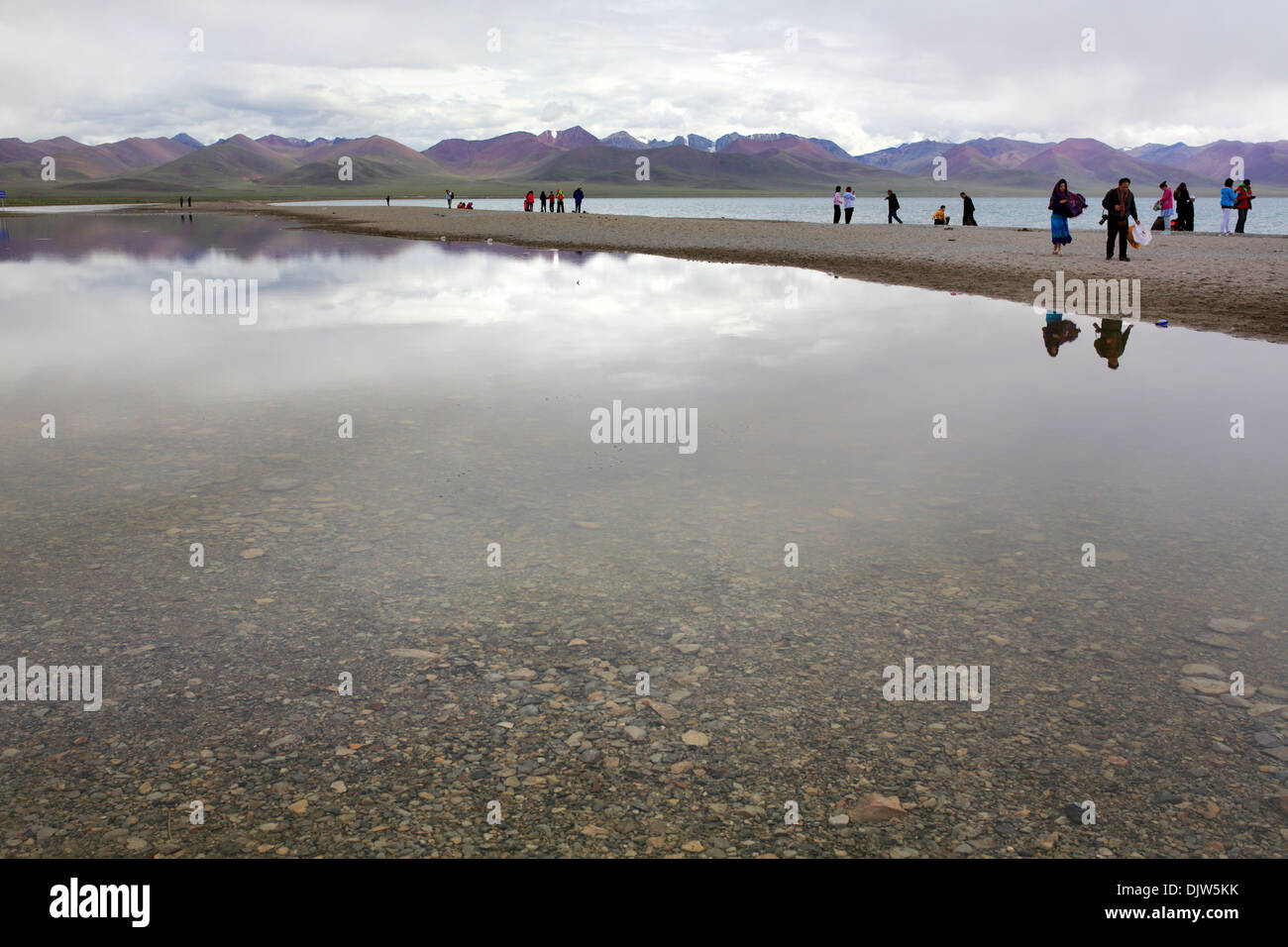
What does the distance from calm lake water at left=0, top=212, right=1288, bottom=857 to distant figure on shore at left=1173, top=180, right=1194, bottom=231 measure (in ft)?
113

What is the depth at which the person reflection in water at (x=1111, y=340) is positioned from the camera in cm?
1423

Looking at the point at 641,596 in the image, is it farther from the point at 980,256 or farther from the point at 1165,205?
the point at 1165,205

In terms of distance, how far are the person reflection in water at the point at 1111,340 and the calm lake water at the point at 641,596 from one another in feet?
4.83

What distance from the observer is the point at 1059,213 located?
28.5 m

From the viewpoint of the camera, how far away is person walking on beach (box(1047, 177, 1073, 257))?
27369mm

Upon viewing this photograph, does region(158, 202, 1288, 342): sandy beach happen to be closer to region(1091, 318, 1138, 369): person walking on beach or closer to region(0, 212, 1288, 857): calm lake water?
region(1091, 318, 1138, 369): person walking on beach

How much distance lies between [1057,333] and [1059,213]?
1421 centimetres

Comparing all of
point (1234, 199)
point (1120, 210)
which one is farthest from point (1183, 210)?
point (1120, 210)

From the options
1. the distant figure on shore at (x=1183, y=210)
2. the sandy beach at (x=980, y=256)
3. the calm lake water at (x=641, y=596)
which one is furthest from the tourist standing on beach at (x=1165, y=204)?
the calm lake water at (x=641, y=596)

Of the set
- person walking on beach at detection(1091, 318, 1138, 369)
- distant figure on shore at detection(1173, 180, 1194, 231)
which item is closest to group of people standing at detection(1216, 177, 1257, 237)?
distant figure on shore at detection(1173, 180, 1194, 231)

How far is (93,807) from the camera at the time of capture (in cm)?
392
